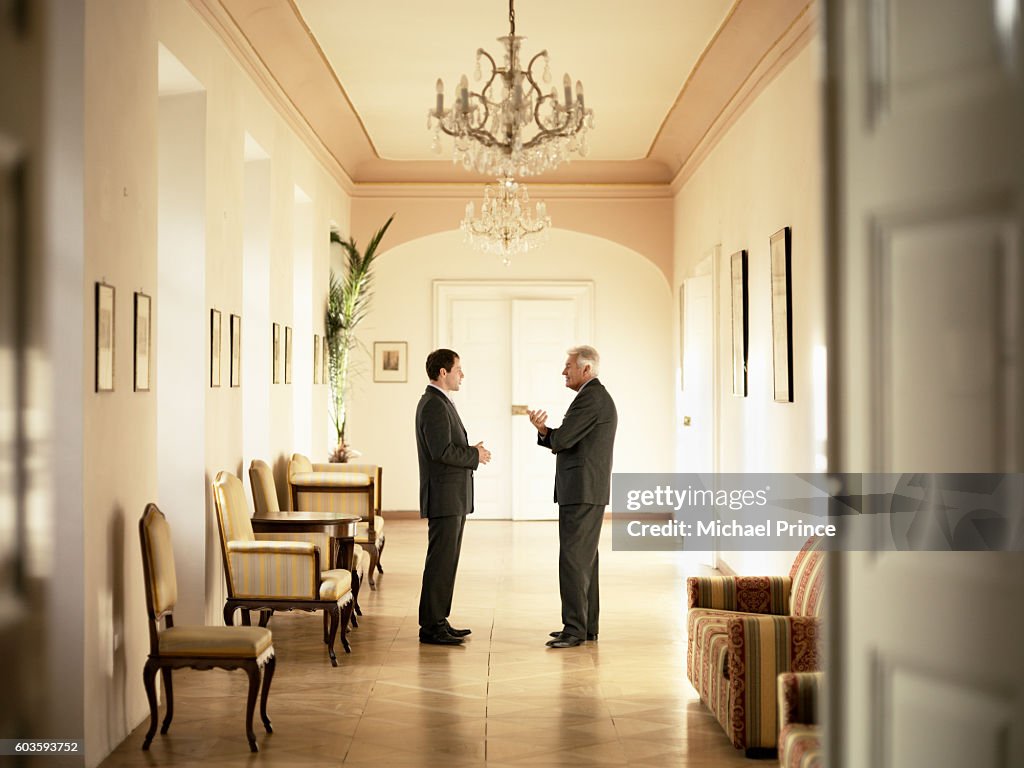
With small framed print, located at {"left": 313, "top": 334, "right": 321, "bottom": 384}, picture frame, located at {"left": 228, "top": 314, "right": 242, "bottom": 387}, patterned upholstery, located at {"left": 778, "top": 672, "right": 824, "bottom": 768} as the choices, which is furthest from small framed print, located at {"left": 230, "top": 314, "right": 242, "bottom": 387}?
patterned upholstery, located at {"left": 778, "top": 672, "right": 824, "bottom": 768}

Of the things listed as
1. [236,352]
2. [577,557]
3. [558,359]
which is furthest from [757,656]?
[558,359]

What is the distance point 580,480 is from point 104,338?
3.14 metres

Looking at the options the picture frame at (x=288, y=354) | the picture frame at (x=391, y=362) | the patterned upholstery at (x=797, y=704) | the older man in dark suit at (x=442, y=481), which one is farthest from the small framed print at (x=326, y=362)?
the patterned upholstery at (x=797, y=704)

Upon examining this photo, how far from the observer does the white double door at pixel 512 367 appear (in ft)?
45.7

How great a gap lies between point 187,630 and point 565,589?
2.74 m

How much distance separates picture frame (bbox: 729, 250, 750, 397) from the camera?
8.98 metres

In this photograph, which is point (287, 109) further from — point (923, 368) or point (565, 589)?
point (923, 368)

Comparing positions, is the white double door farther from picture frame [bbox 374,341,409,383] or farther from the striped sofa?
the striped sofa

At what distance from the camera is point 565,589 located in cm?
705

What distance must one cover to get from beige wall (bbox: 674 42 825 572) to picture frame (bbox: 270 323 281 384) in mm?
3918

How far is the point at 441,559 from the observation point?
6.98 meters

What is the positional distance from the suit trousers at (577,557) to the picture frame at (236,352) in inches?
96.8

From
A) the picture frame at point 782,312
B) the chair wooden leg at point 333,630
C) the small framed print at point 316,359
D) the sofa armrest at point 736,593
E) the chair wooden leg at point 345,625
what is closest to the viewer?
the sofa armrest at point 736,593

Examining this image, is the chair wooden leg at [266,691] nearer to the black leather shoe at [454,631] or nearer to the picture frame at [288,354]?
the black leather shoe at [454,631]
